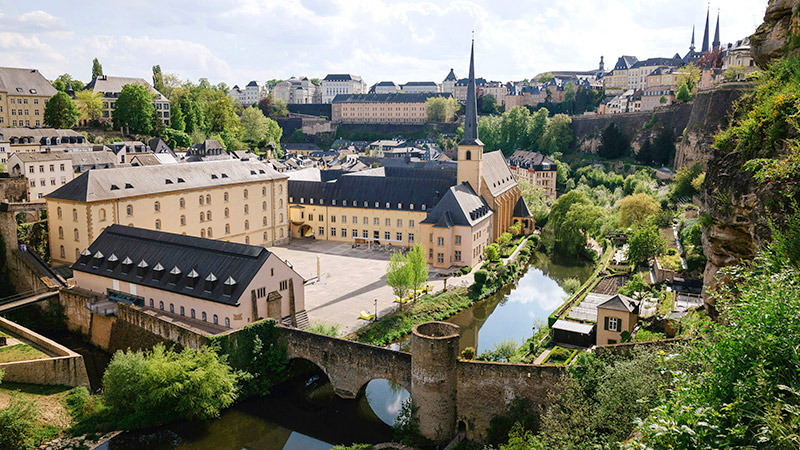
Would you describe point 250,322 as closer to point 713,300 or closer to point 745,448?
point 713,300

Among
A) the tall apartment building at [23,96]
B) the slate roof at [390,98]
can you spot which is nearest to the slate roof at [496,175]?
the tall apartment building at [23,96]

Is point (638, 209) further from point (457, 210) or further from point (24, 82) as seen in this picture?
point (24, 82)

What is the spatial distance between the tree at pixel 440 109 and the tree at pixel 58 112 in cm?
8467

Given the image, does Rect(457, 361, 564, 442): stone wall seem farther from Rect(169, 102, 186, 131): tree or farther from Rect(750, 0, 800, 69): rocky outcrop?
Rect(169, 102, 186, 131): tree

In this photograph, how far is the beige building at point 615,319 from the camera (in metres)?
29.4

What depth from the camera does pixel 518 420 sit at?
21312 mm

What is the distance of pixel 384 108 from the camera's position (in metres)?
150

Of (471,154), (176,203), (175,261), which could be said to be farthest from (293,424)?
(471,154)

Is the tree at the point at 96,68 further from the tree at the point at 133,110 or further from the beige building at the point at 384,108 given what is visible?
the beige building at the point at 384,108

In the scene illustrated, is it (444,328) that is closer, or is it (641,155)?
(444,328)

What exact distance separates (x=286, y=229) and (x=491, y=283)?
2177cm

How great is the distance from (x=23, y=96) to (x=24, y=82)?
227 centimetres

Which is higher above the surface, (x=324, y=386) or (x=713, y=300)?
(x=713, y=300)

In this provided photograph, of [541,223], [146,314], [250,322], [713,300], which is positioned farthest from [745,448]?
[541,223]
